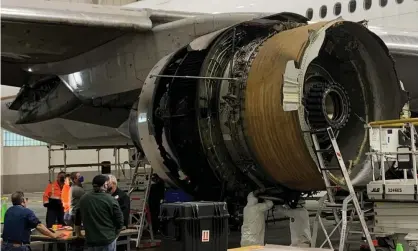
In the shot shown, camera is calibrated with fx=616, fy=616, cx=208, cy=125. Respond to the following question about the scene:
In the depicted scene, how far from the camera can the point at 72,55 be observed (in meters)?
9.91

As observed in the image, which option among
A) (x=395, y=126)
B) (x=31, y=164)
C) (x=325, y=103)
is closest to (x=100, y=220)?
(x=325, y=103)

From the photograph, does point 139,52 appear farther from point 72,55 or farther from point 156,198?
point 156,198

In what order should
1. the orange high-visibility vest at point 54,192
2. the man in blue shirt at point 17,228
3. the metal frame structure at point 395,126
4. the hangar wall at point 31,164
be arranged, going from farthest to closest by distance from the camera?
the hangar wall at point 31,164
the orange high-visibility vest at point 54,192
the man in blue shirt at point 17,228
the metal frame structure at point 395,126

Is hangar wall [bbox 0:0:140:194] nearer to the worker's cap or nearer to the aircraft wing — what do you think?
the aircraft wing

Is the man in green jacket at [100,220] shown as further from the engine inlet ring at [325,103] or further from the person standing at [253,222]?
the engine inlet ring at [325,103]

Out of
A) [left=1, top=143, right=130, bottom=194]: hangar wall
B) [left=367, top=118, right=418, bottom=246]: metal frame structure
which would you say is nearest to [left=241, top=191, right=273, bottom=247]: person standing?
[left=367, top=118, right=418, bottom=246]: metal frame structure

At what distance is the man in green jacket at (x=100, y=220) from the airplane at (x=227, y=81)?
1.19 meters

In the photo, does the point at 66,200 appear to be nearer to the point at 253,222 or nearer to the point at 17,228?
the point at 17,228

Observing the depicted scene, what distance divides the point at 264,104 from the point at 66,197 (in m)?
6.53

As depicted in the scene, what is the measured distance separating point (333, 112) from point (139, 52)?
3184 millimetres

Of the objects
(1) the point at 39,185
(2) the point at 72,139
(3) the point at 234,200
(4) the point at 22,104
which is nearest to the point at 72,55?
(4) the point at 22,104

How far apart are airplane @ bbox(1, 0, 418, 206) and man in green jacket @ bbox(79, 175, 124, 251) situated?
1.19 m

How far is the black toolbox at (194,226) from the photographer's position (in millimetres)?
6074

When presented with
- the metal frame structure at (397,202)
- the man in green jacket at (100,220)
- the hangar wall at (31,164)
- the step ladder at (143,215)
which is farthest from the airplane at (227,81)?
the hangar wall at (31,164)
